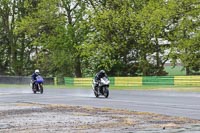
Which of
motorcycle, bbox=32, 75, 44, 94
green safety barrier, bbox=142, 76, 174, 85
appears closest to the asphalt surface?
motorcycle, bbox=32, 75, 44, 94

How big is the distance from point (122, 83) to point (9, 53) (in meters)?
30.2

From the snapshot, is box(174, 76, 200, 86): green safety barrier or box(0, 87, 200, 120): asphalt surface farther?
box(174, 76, 200, 86): green safety barrier

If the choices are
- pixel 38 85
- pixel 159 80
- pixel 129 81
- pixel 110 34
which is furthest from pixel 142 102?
pixel 110 34

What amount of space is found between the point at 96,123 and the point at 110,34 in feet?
137

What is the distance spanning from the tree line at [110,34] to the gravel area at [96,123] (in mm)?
34667

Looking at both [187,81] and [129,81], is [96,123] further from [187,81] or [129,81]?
[129,81]

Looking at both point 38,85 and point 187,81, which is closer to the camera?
point 38,85

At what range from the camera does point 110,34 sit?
56219mm

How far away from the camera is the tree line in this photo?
5166 centimetres

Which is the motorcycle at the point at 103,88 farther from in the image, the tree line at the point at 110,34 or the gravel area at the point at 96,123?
the tree line at the point at 110,34

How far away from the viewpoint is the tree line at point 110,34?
169 feet

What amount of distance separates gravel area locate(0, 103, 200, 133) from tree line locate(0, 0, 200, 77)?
114 ft

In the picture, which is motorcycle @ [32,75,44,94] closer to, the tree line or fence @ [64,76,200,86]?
fence @ [64,76,200,86]

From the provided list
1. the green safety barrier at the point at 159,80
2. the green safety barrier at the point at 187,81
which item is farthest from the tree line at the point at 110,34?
the green safety barrier at the point at 187,81
